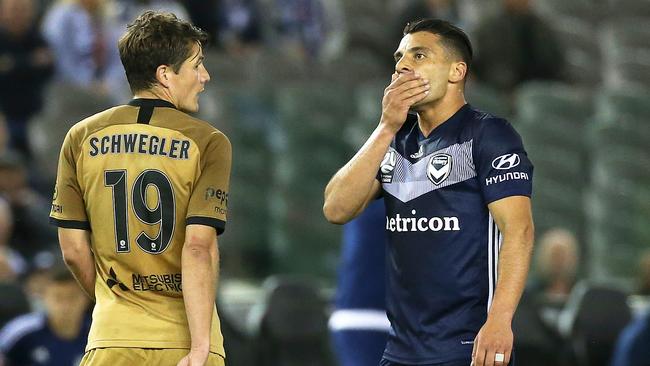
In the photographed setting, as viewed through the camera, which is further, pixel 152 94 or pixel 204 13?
pixel 204 13

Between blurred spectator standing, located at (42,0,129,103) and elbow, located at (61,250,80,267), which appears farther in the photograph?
blurred spectator standing, located at (42,0,129,103)

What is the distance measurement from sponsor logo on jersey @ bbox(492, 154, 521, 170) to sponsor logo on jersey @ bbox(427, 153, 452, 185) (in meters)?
0.15

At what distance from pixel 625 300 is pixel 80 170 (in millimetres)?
4621

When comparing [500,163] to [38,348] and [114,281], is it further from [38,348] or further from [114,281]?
[38,348]

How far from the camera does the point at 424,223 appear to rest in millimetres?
4211

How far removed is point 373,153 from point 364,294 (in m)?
1.72

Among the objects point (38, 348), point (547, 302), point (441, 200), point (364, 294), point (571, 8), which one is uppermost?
point (571, 8)

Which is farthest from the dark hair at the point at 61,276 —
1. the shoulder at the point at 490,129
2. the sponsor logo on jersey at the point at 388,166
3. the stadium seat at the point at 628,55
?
the stadium seat at the point at 628,55

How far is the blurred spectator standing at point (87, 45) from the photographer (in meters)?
9.86

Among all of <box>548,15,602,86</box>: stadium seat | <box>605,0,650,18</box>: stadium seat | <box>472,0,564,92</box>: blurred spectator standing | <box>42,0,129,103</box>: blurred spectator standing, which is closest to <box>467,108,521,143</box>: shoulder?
<box>42,0,129,103</box>: blurred spectator standing

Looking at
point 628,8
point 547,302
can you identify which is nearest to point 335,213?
point 547,302

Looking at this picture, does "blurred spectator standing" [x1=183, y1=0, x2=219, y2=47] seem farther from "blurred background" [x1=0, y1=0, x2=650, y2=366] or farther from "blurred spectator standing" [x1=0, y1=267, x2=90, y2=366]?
"blurred spectator standing" [x1=0, y1=267, x2=90, y2=366]

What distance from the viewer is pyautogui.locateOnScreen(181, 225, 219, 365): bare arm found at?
12.8 ft

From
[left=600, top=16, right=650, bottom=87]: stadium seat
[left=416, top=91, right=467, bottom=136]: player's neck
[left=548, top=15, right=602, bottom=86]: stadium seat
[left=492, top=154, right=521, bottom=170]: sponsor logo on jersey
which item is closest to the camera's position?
[left=492, top=154, right=521, bottom=170]: sponsor logo on jersey
